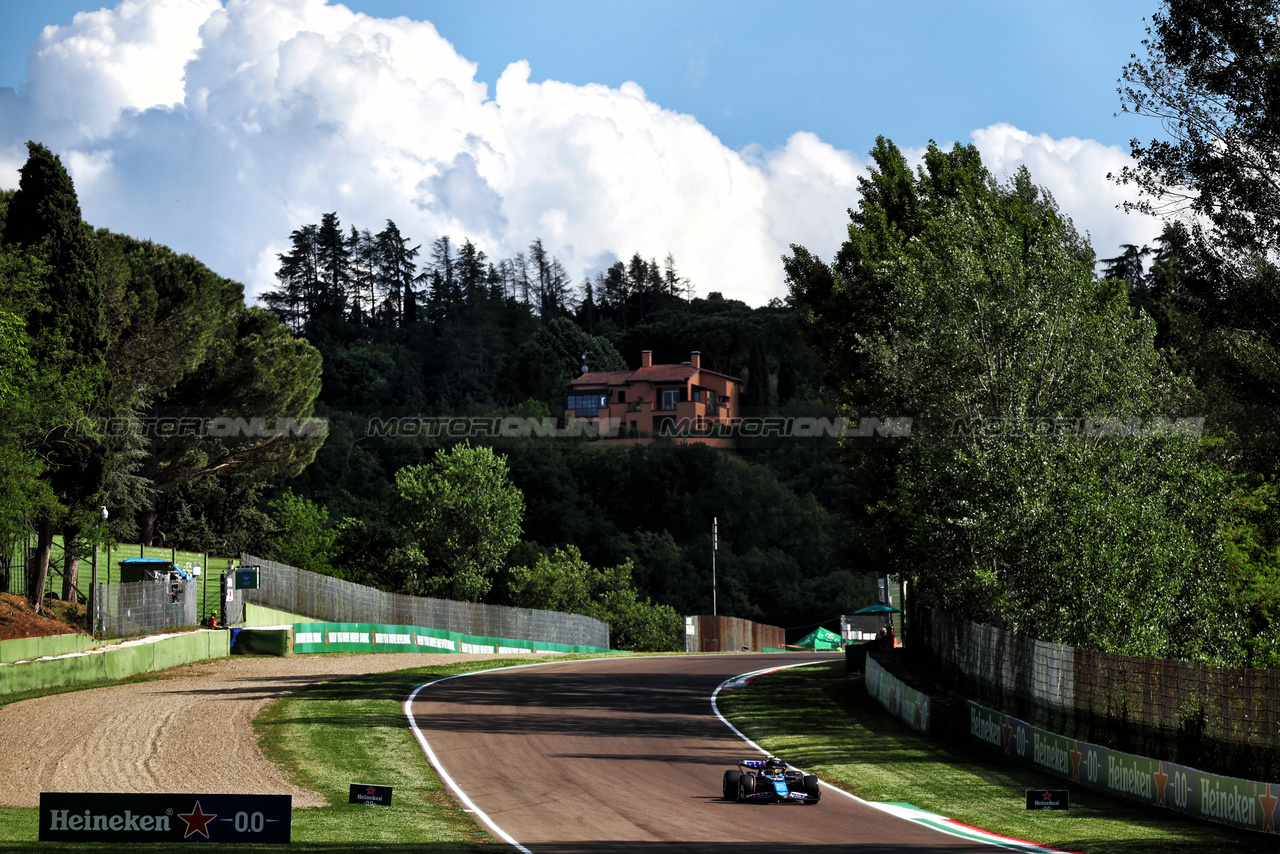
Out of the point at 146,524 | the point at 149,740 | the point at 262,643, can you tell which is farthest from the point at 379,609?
the point at 149,740

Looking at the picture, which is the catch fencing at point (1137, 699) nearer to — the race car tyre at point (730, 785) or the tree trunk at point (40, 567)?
the race car tyre at point (730, 785)

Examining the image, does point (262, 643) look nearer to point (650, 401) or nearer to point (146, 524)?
point (146, 524)

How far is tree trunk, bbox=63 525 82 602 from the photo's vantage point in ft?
144

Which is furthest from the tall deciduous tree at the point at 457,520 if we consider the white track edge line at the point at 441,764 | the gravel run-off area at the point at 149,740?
the gravel run-off area at the point at 149,740

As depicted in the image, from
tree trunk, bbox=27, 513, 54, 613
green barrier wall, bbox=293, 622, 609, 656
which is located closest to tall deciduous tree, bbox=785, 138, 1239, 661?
green barrier wall, bbox=293, 622, 609, 656

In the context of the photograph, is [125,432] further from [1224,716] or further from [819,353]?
[1224,716]

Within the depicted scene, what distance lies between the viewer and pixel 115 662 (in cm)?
3591

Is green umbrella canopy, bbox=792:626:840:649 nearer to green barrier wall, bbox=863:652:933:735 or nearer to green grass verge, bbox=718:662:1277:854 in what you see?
green barrier wall, bbox=863:652:933:735

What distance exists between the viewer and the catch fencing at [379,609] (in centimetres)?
5084

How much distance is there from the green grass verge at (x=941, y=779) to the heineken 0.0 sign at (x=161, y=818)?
1102 cm

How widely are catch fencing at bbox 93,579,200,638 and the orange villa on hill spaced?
109 m

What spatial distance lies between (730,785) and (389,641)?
3839cm

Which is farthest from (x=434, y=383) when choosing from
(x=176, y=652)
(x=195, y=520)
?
(x=176, y=652)

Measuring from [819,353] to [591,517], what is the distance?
317ft
